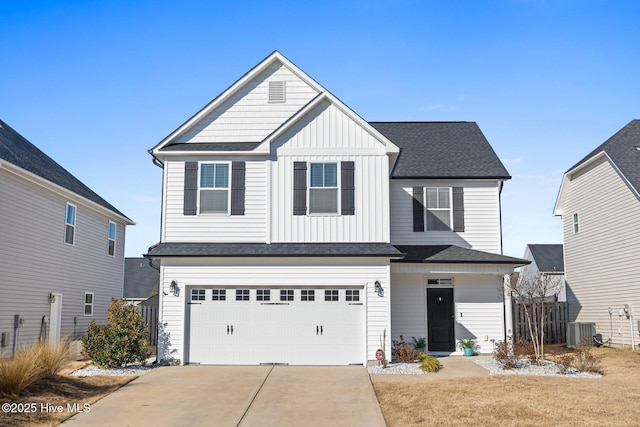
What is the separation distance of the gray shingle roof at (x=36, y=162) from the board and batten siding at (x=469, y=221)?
40.0ft

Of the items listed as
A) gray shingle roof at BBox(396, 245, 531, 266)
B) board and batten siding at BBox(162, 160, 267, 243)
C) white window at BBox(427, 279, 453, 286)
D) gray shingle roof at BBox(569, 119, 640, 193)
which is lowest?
white window at BBox(427, 279, 453, 286)

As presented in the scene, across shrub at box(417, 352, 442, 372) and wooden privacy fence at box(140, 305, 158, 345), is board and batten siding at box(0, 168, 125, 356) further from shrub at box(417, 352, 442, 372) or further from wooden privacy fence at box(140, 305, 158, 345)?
shrub at box(417, 352, 442, 372)

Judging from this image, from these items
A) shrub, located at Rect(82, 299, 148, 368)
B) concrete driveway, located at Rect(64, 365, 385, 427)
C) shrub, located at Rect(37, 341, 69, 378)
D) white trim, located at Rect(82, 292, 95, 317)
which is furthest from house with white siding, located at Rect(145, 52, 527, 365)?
white trim, located at Rect(82, 292, 95, 317)

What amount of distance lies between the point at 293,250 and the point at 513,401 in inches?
302

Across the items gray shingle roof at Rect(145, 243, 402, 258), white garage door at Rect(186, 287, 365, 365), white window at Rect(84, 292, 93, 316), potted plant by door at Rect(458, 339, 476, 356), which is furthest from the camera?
white window at Rect(84, 292, 93, 316)

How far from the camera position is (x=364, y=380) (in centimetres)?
1443

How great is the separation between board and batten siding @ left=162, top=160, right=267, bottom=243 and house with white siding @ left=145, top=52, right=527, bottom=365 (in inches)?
1.2

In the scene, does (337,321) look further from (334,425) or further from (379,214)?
(334,425)

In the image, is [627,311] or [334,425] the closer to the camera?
[334,425]

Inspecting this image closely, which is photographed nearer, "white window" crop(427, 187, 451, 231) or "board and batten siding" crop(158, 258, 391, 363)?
"board and batten siding" crop(158, 258, 391, 363)

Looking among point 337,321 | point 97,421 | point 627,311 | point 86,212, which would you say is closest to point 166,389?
point 97,421

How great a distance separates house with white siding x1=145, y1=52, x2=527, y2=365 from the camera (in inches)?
679

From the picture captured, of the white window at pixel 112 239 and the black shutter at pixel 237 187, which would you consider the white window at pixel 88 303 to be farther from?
the black shutter at pixel 237 187

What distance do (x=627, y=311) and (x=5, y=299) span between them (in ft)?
69.8
